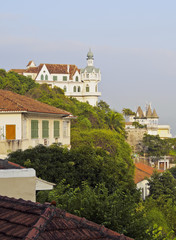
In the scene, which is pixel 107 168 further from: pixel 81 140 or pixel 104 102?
pixel 104 102

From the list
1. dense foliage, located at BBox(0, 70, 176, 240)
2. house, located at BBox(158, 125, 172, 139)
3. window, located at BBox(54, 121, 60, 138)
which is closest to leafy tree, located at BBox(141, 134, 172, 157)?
house, located at BBox(158, 125, 172, 139)

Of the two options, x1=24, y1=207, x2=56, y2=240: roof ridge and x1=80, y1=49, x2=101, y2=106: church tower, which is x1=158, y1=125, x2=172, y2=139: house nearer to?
x1=80, y1=49, x2=101, y2=106: church tower

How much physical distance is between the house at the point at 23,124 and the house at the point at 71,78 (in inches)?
2493

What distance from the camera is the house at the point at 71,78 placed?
91625 millimetres

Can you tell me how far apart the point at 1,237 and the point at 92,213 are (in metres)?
5.07

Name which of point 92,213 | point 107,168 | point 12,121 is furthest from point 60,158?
point 92,213

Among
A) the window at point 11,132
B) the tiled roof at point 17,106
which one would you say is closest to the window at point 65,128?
the tiled roof at point 17,106

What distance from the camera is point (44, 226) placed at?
200 inches

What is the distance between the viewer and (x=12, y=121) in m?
24.5

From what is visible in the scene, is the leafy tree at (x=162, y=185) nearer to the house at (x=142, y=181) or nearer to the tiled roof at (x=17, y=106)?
the house at (x=142, y=181)

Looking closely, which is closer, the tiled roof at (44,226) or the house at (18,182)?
the tiled roof at (44,226)

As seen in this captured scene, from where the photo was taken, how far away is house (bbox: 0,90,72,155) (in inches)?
951

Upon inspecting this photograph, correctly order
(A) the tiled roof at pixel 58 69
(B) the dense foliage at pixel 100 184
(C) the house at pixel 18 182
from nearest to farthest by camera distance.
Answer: (C) the house at pixel 18 182 → (B) the dense foliage at pixel 100 184 → (A) the tiled roof at pixel 58 69

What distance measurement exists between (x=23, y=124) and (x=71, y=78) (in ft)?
232
